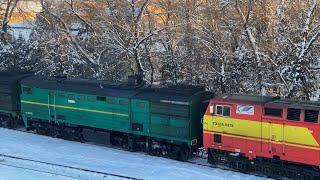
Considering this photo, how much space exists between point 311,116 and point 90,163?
933 centimetres

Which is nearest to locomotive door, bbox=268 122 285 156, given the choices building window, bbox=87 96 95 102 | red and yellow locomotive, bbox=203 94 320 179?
red and yellow locomotive, bbox=203 94 320 179

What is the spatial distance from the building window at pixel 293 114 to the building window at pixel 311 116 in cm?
26

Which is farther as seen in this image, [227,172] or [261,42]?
[261,42]

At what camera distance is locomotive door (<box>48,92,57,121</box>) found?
83.1ft

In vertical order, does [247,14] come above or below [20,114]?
above

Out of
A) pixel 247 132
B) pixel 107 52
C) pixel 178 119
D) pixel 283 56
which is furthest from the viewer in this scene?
pixel 107 52

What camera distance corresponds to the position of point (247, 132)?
1877cm

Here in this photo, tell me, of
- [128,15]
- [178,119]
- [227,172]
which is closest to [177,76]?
[128,15]

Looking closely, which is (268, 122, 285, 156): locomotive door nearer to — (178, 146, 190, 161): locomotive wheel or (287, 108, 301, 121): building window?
(287, 108, 301, 121): building window

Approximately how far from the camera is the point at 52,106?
83.4 ft

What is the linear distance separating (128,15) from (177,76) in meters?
4.68

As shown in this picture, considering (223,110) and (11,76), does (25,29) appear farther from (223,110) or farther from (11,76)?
(223,110)

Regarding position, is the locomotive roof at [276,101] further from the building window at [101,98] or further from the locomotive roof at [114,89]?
the building window at [101,98]

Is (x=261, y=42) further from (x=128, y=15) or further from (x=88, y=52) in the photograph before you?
(x=88, y=52)
